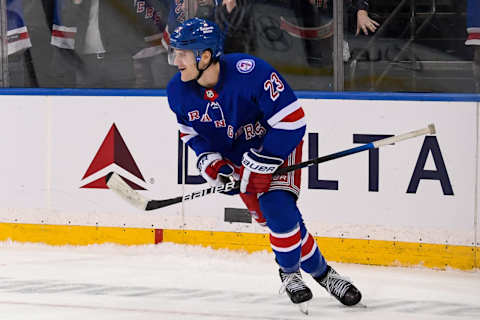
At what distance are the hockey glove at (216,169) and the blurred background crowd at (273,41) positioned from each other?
1218mm

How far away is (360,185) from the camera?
14.8ft

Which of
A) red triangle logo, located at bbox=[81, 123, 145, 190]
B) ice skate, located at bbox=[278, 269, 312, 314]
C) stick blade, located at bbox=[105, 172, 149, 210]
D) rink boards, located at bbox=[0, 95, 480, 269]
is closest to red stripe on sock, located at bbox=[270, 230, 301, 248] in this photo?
ice skate, located at bbox=[278, 269, 312, 314]

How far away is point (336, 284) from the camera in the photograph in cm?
364

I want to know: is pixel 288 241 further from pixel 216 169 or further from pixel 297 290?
pixel 216 169

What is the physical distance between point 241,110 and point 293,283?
627 millimetres

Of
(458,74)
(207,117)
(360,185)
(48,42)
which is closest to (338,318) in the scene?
(207,117)

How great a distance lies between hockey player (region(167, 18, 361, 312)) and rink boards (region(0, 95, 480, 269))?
900 millimetres

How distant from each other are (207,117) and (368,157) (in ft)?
4.00

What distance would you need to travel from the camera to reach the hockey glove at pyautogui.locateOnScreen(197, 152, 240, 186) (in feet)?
11.6

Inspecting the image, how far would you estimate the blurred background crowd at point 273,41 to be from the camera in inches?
175

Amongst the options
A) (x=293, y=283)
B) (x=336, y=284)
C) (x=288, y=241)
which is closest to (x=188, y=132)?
(x=288, y=241)

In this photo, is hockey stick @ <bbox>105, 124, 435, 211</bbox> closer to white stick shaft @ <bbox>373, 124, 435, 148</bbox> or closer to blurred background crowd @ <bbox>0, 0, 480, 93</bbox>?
white stick shaft @ <bbox>373, 124, 435, 148</bbox>

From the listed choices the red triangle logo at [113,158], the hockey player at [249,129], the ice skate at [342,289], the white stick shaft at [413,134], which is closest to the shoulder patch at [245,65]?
the hockey player at [249,129]

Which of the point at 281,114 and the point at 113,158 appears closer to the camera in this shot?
the point at 281,114
